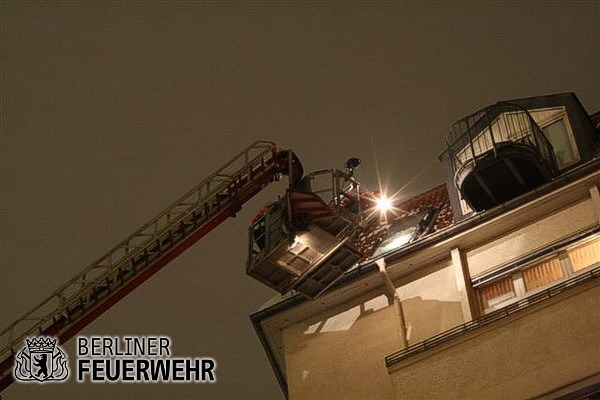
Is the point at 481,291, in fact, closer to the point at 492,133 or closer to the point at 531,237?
the point at 531,237

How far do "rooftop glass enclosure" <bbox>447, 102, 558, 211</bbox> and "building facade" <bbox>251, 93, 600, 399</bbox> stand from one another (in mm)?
25

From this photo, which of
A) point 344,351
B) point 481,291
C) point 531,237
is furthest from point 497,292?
point 344,351

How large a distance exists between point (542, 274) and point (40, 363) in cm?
1035

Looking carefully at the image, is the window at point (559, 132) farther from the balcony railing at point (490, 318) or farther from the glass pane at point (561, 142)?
the balcony railing at point (490, 318)

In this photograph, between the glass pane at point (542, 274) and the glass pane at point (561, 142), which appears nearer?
the glass pane at point (542, 274)

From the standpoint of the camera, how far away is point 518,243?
19156mm

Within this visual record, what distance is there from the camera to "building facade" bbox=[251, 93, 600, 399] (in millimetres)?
16281

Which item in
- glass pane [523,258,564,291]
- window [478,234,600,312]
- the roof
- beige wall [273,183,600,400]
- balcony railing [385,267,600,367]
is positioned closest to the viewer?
beige wall [273,183,600,400]

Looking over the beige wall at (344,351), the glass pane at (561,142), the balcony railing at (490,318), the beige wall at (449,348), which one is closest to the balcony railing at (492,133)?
the glass pane at (561,142)

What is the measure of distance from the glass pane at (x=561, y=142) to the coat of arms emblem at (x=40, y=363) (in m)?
10.7

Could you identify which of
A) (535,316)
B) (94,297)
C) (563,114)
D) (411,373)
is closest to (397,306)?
(411,373)

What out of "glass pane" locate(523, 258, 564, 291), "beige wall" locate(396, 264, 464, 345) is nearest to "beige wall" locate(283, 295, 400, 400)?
"beige wall" locate(396, 264, 464, 345)

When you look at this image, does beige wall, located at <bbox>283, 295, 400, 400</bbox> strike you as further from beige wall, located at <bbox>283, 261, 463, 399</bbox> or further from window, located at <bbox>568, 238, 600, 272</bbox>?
window, located at <bbox>568, 238, 600, 272</bbox>

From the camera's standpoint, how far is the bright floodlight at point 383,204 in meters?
24.0
